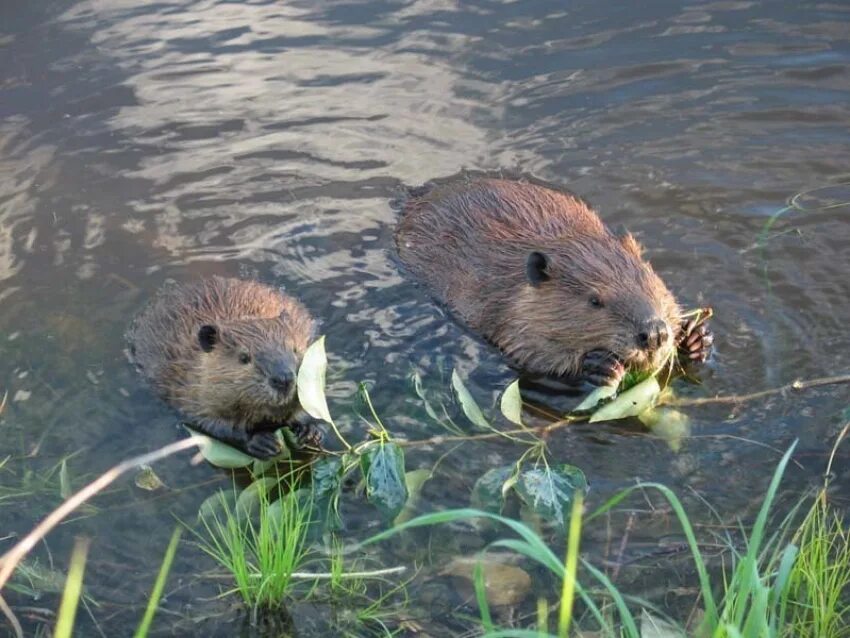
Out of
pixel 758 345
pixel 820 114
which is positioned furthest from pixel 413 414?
pixel 820 114

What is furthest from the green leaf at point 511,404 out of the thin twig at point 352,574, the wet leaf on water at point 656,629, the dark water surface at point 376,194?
the wet leaf on water at point 656,629

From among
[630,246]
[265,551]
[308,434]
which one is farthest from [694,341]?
[265,551]

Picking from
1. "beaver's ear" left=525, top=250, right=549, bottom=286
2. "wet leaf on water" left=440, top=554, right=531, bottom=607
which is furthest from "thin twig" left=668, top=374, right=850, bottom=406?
"wet leaf on water" left=440, top=554, right=531, bottom=607

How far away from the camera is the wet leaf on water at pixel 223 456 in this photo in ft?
14.9

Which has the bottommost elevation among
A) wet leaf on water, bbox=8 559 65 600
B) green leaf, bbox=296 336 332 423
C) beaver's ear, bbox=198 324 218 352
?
wet leaf on water, bbox=8 559 65 600

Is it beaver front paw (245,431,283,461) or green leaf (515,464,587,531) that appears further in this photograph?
beaver front paw (245,431,283,461)

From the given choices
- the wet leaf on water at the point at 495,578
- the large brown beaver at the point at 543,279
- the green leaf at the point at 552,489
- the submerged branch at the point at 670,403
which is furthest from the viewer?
the large brown beaver at the point at 543,279

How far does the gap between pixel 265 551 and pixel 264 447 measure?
100 cm

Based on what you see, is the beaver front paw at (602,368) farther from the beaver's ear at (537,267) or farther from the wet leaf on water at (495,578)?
the wet leaf on water at (495,578)

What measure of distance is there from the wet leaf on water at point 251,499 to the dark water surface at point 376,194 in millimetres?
249

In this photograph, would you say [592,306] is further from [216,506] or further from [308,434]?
[216,506]

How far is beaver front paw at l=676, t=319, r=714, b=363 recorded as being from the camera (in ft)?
16.9

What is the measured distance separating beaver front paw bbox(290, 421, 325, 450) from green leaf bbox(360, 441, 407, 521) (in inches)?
25.4

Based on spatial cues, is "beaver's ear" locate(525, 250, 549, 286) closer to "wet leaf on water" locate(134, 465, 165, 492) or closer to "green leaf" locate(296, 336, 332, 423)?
"green leaf" locate(296, 336, 332, 423)
